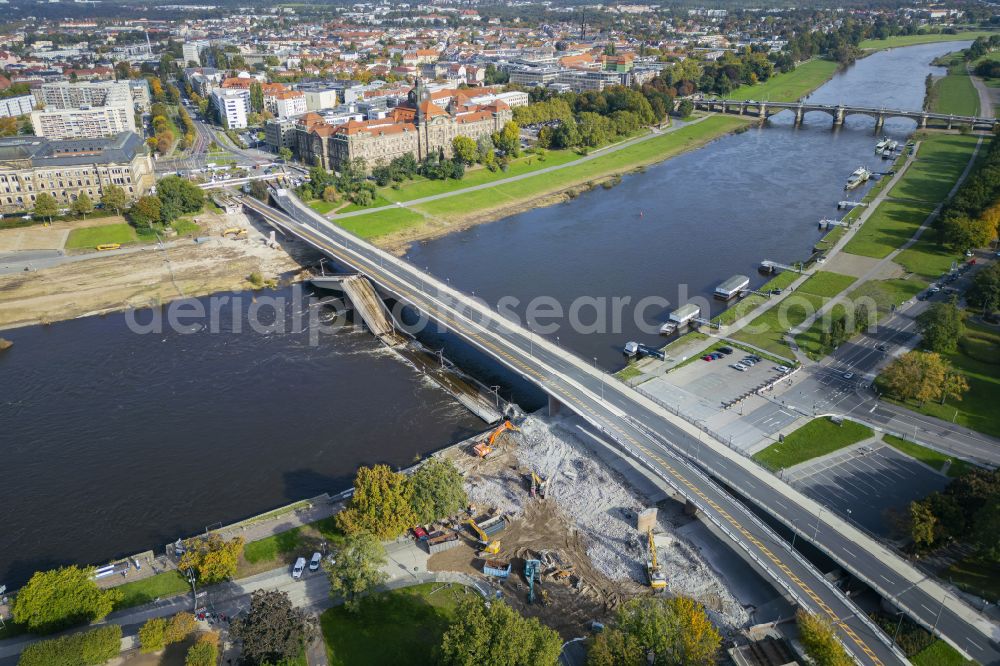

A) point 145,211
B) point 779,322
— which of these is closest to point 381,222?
point 145,211

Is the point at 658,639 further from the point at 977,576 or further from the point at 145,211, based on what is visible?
the point at 145,211

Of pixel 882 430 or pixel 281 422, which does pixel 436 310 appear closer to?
pixel 281 422

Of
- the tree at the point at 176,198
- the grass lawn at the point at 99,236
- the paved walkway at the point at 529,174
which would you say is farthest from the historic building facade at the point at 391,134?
the grass lawn at the point at 99,236

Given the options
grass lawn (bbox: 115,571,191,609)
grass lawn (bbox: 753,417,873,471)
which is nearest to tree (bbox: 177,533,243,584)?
grass lawn (bbox: 115,571,191,609)

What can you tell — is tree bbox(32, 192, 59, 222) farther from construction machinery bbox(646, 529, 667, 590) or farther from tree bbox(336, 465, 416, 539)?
construction machinery bbox(646, 529, 667, 590)

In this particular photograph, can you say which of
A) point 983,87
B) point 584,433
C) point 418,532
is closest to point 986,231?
point 584,433

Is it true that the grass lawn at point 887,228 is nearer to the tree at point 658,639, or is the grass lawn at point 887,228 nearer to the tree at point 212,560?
the tree at point 658,639
